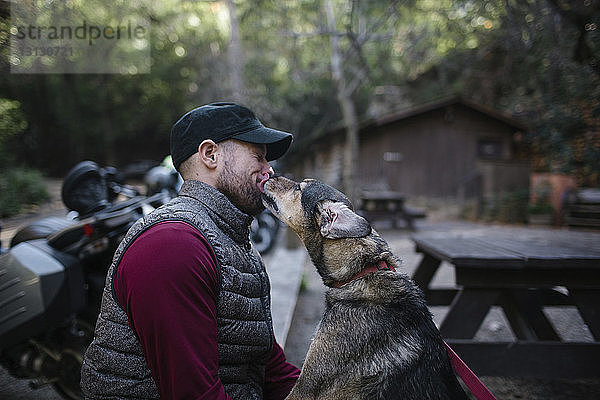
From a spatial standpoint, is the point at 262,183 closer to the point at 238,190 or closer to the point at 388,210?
the point at 238,190

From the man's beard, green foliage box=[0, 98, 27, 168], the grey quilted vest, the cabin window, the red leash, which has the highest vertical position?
the cabin window

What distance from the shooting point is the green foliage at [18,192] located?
13.1ft

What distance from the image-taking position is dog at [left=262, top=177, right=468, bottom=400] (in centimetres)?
161

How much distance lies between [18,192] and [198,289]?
14.6ft

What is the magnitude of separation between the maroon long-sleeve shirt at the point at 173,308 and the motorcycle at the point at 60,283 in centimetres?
142

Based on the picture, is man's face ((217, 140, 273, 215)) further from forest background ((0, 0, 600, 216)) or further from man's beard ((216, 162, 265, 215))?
forest background ((0, 0, 600, 216))

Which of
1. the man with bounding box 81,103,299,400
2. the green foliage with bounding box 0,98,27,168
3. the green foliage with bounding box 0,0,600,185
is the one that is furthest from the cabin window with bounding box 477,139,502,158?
the man with bounding box 81,103,299,400

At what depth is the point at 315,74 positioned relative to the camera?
61.7ft

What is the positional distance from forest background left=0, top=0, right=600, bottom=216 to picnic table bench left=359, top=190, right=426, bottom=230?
3.29 metres

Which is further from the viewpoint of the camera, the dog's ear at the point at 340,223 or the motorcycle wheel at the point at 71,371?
the motorcycle wheel at the point at 71,371

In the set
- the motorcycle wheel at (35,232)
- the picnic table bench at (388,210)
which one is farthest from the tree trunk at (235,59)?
the motorcycle wheel at (35,232)

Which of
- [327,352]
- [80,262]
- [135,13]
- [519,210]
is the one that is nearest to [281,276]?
[80,262]

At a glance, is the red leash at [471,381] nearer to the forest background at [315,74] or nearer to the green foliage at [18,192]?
the green foliage at [18,192]

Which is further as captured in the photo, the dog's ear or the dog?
the dog's ear
